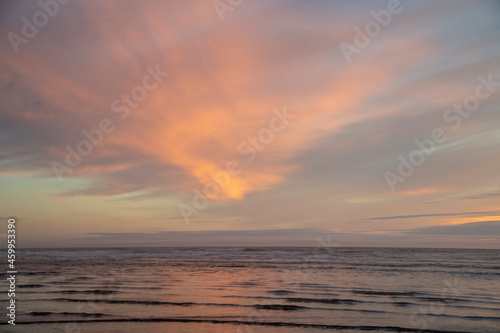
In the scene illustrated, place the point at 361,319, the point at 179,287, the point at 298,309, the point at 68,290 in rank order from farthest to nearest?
the point at 179,287 → the point at 68,290 → the point at 298,309 → the point at 361,319

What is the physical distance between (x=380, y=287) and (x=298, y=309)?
756cm

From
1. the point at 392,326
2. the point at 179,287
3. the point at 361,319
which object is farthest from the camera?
the point at 179,287

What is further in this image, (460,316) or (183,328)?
(460,316)

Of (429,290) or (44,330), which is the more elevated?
(44,330)

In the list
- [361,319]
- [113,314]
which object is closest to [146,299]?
[113,314]

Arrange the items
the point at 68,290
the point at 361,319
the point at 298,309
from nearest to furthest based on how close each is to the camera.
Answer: the point at 361,319
the point at 298,309
the point at 68,290

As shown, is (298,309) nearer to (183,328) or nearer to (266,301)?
(266,301)

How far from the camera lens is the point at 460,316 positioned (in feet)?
37.8

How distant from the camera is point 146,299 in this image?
14008mm

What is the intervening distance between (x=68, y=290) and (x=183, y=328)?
9.40 m

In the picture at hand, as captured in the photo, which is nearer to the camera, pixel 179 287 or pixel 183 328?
pixel 183 328

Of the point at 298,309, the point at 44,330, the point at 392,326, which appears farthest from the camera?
the point at 298,309

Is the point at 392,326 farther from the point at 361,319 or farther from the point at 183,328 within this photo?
the point at 183,328

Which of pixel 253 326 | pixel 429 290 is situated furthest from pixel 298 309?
pixel 429 290
